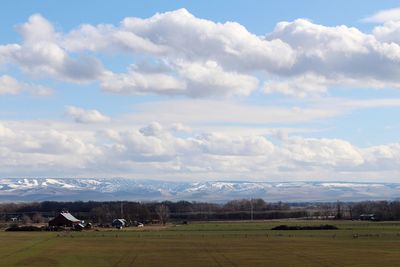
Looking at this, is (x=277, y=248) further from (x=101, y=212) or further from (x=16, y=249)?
(x=101, y=212)

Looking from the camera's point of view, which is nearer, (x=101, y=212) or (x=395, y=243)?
(x=395, y=243)

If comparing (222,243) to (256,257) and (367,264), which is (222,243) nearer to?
(256,257)

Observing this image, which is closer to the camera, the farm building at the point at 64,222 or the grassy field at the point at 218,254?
the grassy field at the point at 218,254

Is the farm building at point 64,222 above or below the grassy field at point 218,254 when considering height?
above

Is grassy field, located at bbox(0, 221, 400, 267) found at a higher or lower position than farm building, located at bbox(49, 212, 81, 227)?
lower

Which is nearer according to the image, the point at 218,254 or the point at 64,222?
the point at 218,254

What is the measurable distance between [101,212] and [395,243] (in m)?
127

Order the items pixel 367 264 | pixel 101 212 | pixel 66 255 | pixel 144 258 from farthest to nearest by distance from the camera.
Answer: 1. pixel 101 212
2. pixel 66 255
3. pixel 144 258
4. pixel 367 264

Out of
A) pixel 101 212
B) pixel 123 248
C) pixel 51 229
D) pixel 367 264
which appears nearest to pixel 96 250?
pixel 123 248

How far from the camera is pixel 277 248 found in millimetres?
70500

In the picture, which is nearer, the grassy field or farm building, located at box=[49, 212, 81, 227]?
the grassy field

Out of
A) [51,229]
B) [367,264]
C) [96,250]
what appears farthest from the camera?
[51,229]

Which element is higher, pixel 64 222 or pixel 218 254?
pixel 64 222

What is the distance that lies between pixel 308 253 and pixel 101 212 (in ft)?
446
